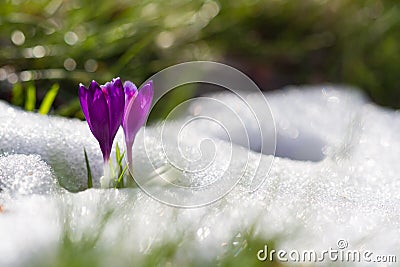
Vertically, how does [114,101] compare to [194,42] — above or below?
above

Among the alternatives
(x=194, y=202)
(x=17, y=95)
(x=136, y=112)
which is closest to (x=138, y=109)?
(x=136, y=112)

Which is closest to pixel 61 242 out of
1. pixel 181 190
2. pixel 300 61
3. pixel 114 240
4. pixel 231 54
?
pixel 114 240

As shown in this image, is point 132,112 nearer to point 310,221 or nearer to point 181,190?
point 181,190

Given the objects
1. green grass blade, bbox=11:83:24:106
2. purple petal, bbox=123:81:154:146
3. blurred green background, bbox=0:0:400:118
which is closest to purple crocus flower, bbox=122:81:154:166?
purple petal, bbox=123:81:154:146

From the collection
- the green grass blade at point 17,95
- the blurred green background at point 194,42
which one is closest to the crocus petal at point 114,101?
the blurred green background at point 194,42

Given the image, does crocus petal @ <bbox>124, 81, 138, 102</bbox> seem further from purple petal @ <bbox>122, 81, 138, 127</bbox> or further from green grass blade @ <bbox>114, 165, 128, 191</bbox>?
green grass blade @ <bbox>114, 165, 128, 191</bbox>

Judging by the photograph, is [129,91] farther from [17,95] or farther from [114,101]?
[17,95]

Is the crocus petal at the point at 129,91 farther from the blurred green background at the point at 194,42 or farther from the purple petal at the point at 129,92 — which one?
the blurred green background at the point at 194,42

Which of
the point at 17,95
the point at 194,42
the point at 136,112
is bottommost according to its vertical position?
the point at 194,42
